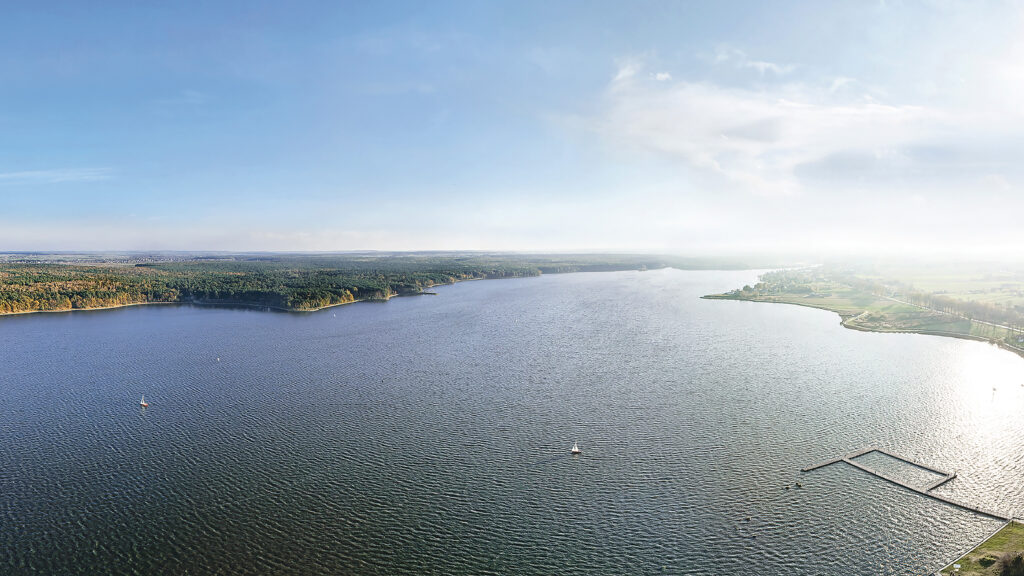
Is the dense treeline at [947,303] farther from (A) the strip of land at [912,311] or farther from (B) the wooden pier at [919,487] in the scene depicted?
(B) the wooden pier at [919,487]

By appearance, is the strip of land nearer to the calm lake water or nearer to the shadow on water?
the calm lake water

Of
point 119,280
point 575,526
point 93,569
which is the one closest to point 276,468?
point 93,569

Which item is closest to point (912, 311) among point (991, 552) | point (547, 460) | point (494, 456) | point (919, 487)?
point (919, 487)

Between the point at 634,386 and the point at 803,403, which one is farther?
the point at 634,386

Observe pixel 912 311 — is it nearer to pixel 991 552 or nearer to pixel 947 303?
pixel 947 303

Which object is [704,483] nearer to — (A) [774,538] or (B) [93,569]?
(A) [774,538]

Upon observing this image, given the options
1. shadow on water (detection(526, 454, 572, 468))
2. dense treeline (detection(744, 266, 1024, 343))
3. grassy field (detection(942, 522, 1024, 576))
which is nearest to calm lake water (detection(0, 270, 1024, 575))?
shadow on water (detection(526, 454, 572, 468))
